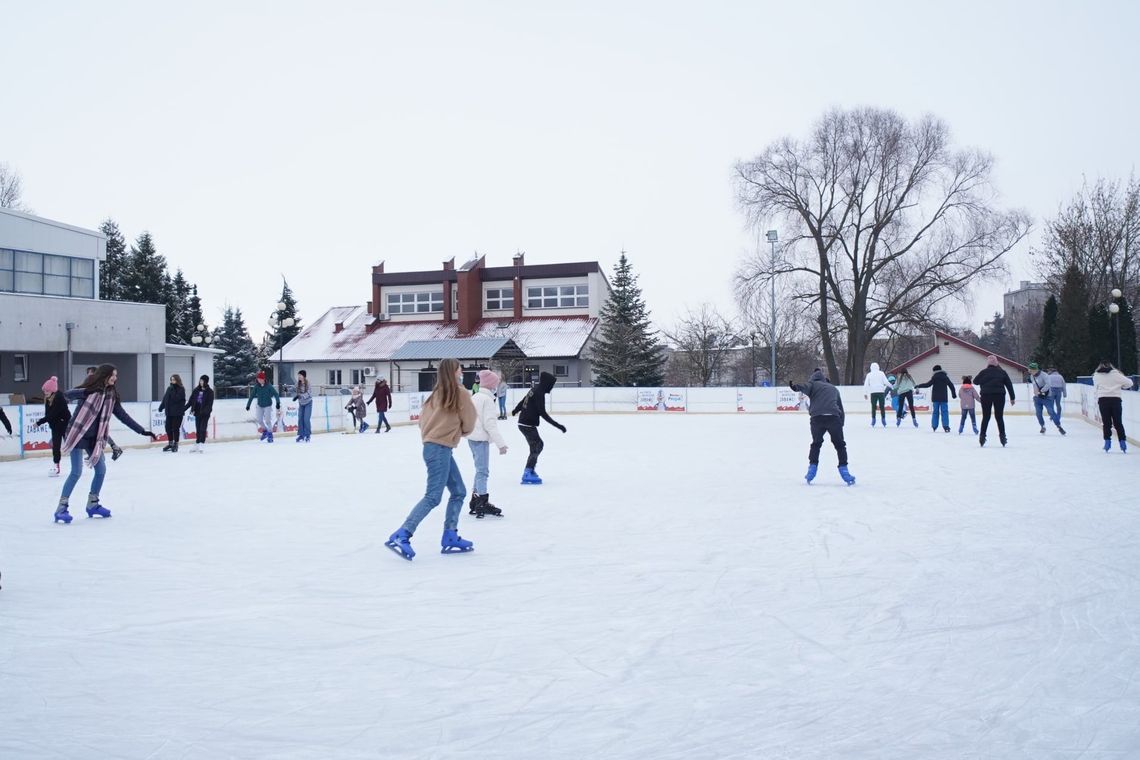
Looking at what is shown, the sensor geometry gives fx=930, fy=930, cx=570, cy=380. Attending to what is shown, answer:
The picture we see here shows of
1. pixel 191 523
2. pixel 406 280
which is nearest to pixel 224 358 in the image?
pixel 406 280

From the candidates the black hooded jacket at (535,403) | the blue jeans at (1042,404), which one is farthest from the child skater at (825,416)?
the blue jeans at (1042,404)

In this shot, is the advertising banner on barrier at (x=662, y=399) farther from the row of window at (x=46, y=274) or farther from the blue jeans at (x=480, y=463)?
the blue jeans at (x=480, y=463)

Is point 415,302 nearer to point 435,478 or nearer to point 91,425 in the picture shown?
point 91,425

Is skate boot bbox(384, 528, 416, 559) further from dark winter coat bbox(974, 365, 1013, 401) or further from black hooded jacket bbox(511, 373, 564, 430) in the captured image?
dark winter coat bbox(974, 365, 1013, 401)

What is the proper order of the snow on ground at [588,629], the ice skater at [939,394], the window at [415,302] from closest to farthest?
1. the snow on ground at [588,629]
2. the ice skater at [939,394]
3. the window at [415,302]

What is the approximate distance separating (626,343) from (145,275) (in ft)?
100

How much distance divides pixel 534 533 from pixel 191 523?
3.43 metres

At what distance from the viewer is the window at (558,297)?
184ft

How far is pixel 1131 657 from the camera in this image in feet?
14.3

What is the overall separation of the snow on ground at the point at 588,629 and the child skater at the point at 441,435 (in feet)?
0.99

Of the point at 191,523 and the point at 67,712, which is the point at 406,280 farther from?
the point at 67,712

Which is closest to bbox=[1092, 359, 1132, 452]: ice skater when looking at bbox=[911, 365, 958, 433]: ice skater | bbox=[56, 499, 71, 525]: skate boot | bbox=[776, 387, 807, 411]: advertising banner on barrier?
bbox=[911, 365, 958, 433]: ice skater

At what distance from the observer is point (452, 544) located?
285 inches

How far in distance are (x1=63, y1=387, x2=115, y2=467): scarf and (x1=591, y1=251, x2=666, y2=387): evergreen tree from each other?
133 feet
